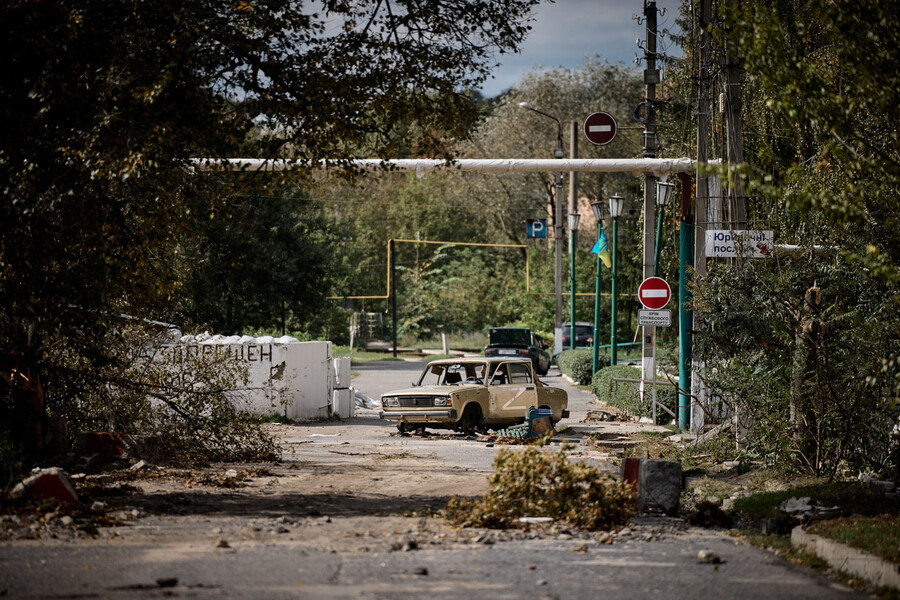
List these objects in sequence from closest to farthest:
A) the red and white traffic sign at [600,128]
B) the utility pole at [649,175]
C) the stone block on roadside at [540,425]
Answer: the stone block on roadside at [540,425], the utility pole at [649,175], the red and white traffic sign at [600,128]

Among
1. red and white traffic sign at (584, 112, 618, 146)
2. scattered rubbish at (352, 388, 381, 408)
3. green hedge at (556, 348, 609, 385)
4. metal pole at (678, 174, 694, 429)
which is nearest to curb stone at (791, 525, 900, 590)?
metal pole at (678, 174, 694, 429)

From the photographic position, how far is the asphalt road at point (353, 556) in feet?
22.2

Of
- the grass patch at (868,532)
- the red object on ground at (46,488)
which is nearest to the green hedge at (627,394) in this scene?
the grass patch at (868,532)

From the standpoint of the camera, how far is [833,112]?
32.3ft

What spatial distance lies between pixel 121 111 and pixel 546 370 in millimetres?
32763

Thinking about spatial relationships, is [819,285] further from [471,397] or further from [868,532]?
[471,397]

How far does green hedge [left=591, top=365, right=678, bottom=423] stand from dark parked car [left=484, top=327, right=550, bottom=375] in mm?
10095

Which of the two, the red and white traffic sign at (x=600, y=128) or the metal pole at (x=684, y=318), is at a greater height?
the red and white traffic sign at (x=600, y=128)

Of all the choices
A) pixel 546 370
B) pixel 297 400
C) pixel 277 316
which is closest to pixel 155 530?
pixel 297 400

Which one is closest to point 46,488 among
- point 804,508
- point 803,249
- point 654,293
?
point 804,508

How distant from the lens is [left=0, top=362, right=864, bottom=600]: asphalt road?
6770 millimetres

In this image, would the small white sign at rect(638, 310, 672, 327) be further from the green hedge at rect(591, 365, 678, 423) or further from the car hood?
the car hood

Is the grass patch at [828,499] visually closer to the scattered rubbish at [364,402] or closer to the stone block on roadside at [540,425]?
the stone block on roadside at [540,425]

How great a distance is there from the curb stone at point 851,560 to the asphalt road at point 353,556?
298 mm
